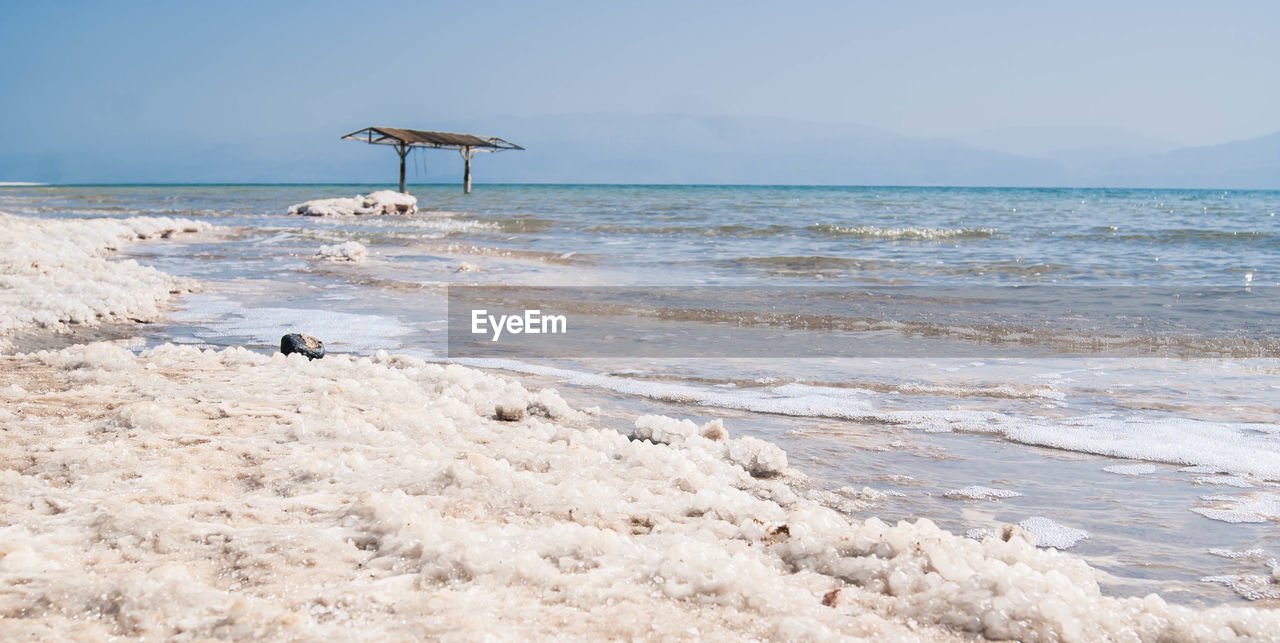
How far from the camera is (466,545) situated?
99.8 inches

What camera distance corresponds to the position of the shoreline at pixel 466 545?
7.20 ft

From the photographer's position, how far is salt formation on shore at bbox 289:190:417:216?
30.1 m

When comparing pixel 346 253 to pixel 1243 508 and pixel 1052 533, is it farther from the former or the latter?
pixel 1243 508

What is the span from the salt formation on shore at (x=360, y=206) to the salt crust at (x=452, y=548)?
2740 cm

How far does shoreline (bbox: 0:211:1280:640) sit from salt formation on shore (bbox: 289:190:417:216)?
27.3 meters

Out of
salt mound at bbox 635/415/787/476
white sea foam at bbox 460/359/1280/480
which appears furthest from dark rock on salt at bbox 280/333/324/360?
salt mound at bbox 635/415/787/476

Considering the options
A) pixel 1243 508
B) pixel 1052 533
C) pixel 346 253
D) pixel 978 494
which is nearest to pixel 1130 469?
pixel 1243 508

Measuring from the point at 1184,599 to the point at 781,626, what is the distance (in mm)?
1542

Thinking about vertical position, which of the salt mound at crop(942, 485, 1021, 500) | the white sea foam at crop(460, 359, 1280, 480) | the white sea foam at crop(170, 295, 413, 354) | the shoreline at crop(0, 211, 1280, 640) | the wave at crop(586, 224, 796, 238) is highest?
the wave at crop(586, 224, 796, 238)

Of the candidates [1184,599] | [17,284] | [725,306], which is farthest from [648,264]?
[1184,599]

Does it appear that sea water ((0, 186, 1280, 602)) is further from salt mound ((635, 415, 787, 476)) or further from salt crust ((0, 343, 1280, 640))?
salt crust ((0, 343, 1280, 640))

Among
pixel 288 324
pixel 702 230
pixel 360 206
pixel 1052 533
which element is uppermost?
pixel 360 206

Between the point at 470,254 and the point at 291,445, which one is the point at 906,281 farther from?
the point at 291,445

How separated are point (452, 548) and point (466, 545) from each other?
4 cm
